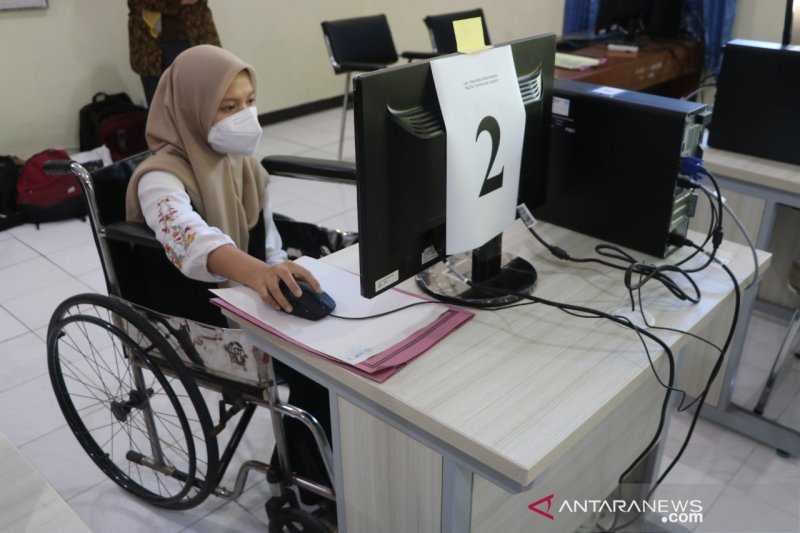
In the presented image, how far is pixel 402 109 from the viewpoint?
93 centimetres

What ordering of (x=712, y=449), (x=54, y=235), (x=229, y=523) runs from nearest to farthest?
(x=229, y=523) → (x=712, y=449) → (x=54, y=235)

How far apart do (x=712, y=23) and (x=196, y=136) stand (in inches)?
121

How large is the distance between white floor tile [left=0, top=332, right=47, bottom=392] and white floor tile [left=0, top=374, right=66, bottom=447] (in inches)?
1.5

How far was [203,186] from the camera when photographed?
56.1 inches

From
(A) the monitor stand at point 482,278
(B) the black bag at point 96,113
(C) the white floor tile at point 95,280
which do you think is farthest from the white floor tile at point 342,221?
(A) the monitor stand at point 482,278

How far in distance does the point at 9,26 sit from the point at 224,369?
9.58ft

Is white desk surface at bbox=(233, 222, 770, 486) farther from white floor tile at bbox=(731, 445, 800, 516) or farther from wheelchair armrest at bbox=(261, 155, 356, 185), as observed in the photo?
white floor tile at bbox=(731, 445, 800, 516)

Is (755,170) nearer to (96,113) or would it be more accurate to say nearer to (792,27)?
(792,27)

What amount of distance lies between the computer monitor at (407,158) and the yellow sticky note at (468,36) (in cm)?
5

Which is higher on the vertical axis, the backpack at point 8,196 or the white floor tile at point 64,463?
the backpack at point 8,196

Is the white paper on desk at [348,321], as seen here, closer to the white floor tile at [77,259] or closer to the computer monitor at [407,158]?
the computer monitor at [407,158]

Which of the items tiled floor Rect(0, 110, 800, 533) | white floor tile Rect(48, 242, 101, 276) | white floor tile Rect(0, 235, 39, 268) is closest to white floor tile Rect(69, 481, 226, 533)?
→ tiled floor Rect(0, 110, 800, 533)

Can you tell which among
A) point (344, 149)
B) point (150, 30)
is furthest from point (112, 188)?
point (344, 149)

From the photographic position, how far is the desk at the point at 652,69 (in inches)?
120
